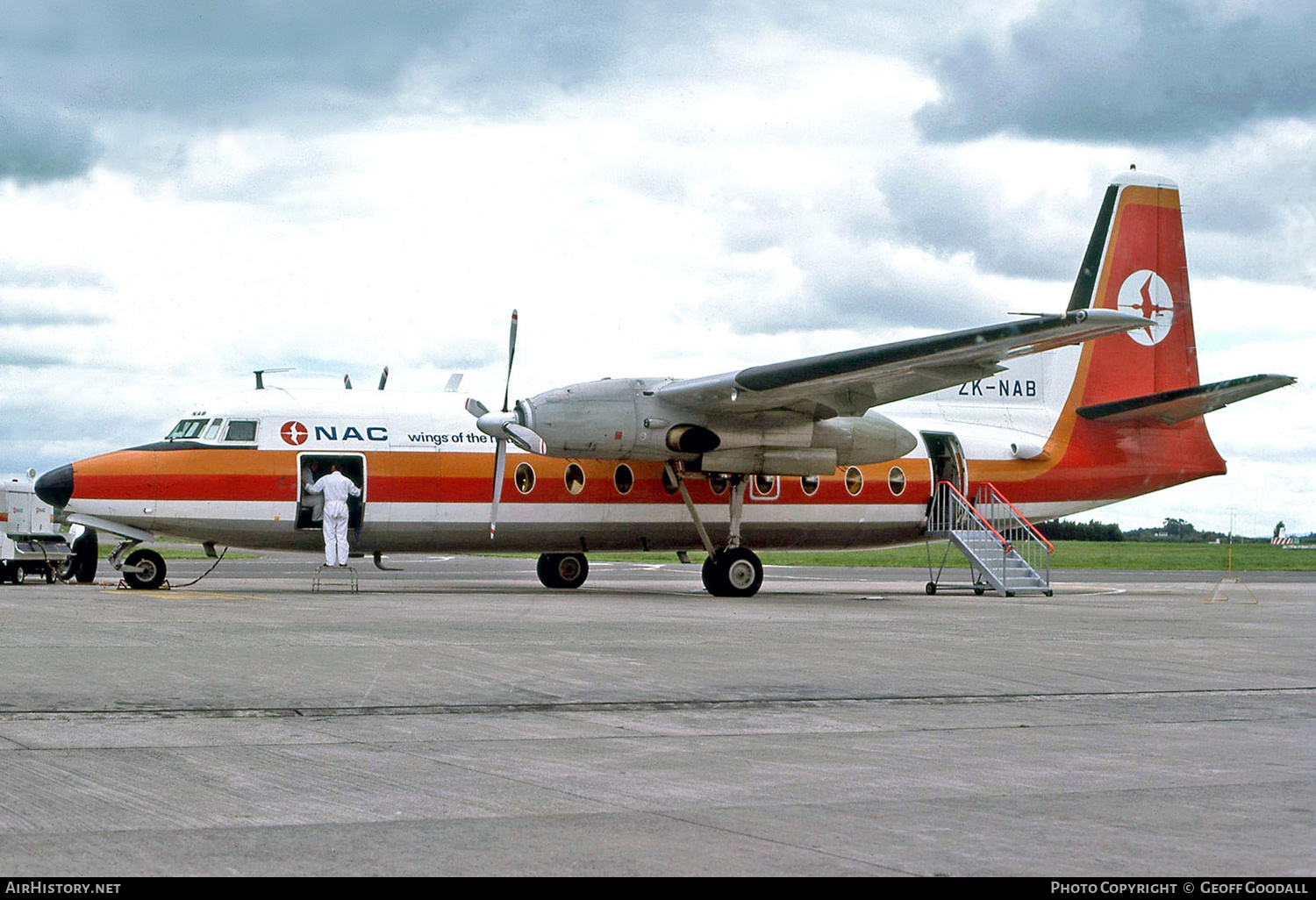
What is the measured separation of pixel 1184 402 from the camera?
26797mm

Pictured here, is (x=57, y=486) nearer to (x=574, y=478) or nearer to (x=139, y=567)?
(x=139, y=567)

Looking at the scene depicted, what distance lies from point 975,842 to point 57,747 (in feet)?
15.9

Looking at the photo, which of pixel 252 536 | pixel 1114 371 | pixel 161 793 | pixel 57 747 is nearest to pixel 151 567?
pixel 252 536

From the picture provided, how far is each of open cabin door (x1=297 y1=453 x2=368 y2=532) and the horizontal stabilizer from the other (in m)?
15.4

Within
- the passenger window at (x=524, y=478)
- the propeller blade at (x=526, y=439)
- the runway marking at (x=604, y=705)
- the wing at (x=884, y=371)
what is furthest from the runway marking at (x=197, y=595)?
the runway marking at (x=604, y=705)

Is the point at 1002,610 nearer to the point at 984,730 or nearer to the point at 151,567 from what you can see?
the point at 984,730

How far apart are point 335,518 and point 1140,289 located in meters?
18.2

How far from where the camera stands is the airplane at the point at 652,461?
2200 centimetres

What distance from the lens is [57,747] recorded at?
23.3 feet

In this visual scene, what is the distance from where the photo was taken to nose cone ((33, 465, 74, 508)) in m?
21.9

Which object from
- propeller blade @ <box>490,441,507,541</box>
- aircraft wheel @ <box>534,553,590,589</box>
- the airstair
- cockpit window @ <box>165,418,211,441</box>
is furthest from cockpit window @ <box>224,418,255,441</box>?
the airstair

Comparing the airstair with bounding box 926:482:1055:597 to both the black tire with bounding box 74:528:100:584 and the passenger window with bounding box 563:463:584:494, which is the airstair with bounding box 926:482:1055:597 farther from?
the black tire with bounding box 74:528:100:584

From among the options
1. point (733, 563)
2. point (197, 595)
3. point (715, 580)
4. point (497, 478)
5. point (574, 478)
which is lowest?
point (197, 595)

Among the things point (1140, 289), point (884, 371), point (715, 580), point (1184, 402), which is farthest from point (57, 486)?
point (1140, 289)
